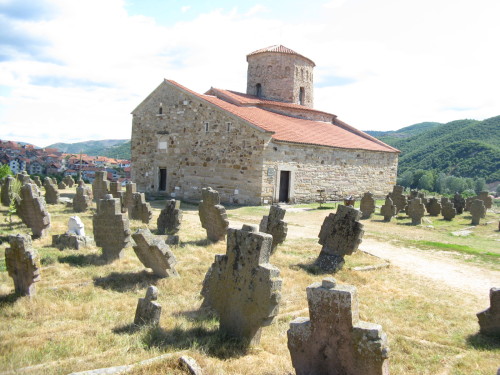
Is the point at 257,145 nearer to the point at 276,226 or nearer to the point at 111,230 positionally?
the point at 276,226

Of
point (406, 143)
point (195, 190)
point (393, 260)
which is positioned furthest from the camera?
point (406, 143)

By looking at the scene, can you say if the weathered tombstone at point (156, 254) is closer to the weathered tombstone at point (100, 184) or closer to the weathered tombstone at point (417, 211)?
the weathered tombstone at point (100, 184)

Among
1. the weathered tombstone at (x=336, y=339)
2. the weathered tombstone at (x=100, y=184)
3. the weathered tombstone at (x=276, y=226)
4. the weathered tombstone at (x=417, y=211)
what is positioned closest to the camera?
the weathered tombstone at (x=336, y=339)

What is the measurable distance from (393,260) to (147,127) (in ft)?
59.5

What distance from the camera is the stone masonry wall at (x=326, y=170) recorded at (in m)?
19.3

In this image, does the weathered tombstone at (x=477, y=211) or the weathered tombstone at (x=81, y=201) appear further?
the weathered tombstone at (x=477, y=211)

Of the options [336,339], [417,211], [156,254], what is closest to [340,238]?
[156,254]

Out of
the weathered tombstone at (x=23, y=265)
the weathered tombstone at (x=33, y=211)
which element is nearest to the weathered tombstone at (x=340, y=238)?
the weathered tombstone at (x=23, y=265)

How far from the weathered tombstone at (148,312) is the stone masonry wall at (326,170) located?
14.0 meters

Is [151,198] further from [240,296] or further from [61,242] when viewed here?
[240,296]

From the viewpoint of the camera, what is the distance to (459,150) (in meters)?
54.8

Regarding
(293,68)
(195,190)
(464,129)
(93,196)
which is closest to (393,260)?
(93,196)

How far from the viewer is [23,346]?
414 cm

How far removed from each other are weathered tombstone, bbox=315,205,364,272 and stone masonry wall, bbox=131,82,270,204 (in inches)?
408
